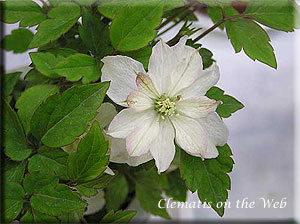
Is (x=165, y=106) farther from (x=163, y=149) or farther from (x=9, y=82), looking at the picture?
(x=9, y=82)

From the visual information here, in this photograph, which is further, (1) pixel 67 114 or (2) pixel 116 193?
(2) pixel 116 193

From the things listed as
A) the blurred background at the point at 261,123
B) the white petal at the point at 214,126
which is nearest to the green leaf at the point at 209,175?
the white petal at the point at 214,126

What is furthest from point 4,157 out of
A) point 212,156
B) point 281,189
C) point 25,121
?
point 281,189

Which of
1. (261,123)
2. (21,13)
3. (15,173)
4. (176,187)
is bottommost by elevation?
(261,123)

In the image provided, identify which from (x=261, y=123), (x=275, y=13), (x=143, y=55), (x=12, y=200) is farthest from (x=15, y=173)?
(x=261, y=123)

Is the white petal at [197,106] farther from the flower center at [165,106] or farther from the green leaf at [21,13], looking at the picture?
the green leaf at [21,13]
